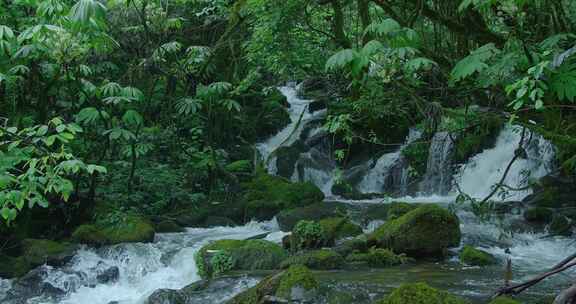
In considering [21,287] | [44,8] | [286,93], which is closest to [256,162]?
[286,93]

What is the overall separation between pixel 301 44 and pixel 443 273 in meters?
3.49

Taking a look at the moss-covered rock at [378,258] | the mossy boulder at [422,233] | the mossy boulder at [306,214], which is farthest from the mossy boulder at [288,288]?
the mossy boulder at [306,214]

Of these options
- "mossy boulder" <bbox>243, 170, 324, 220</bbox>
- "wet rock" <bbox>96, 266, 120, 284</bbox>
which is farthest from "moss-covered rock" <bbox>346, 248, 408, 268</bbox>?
"mossy boulder" <bbox>243, 170, 324, 220</bbox>

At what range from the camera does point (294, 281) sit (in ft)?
19.4

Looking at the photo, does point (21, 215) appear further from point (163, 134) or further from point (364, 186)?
point (364, 186)

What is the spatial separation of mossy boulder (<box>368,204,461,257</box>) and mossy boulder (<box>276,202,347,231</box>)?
2142 mm

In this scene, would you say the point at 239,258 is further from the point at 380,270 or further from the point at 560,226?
the point at 560,226

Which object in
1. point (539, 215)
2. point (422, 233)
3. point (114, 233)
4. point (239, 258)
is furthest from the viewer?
point (539, 215)

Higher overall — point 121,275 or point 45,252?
point 45,252

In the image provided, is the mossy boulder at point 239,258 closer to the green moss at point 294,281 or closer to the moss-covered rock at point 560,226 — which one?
the green moss at point 294,281

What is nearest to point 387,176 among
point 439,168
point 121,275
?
point 439,168

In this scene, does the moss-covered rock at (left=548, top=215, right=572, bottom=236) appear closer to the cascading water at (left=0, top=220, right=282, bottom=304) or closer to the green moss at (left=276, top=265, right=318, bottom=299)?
the cascading water at (left=0, top=220, right=282, bottom=304)

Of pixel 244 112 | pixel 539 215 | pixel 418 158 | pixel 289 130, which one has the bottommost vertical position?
pixel 539 215

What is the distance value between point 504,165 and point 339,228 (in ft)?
17.3
